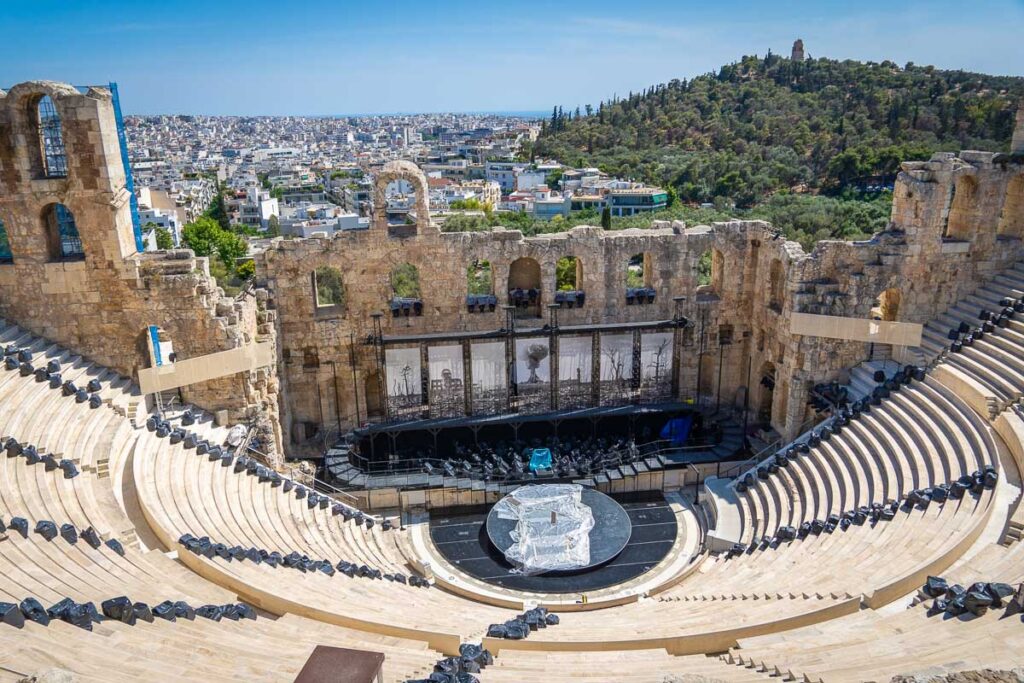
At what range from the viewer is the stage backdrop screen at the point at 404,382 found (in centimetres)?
2377

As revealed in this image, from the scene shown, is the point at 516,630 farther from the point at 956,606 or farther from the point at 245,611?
the point at 956,606

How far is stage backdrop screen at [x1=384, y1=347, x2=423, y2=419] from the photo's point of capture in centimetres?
2377

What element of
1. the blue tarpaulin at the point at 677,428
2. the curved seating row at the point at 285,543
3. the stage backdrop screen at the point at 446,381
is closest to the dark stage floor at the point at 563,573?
the curved seating row at the point at 285,543

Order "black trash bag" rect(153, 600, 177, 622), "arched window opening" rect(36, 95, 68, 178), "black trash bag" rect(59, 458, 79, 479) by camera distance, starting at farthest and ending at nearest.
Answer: "arched window opening" rect(36, 95, 68, 178), "black trash bag" rect(59, 458, 79, 479), "black trash bag" rect(153, 600, 177, 622)

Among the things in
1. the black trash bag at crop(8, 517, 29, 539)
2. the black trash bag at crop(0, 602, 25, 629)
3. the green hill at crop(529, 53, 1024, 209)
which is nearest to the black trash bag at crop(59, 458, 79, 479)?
the black trash bag at crop(8, 517, 29, 539)

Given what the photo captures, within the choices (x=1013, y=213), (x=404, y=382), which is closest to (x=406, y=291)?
(x=404, y=382)

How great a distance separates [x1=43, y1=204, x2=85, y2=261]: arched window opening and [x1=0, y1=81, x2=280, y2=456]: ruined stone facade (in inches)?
1.1

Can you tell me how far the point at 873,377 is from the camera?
71.1 ft

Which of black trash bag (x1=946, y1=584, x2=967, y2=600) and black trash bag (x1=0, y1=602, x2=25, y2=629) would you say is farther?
black trash bag (x1=946, y1=584, x2=967, y2=600)

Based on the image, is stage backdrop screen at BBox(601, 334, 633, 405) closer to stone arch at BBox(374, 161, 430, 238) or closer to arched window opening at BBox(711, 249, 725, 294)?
arched window opening at BBox(711, 249, 725, 294)

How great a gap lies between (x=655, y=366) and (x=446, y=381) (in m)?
7.23

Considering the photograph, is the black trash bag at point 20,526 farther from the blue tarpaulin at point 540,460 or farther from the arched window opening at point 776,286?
the arched window opening at point 776,286

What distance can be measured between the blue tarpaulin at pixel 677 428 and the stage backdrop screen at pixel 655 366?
4.10 ft

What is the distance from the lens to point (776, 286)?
24875 millimetres
